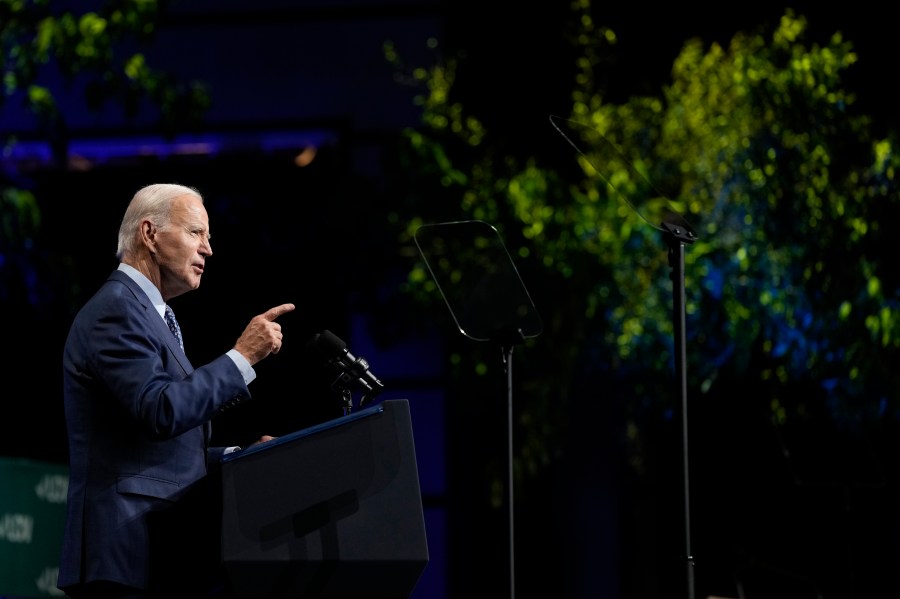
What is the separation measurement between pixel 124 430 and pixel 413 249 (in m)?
2.94

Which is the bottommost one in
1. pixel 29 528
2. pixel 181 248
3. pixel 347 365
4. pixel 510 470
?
pixel 29 528

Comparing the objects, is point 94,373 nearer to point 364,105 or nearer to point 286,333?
point 286,333

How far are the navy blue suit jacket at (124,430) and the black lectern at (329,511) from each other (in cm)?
14

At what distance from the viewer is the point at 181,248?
198 centimetres

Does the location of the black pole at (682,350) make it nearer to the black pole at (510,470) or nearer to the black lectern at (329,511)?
the black pole at (510,470)

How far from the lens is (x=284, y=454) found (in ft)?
5.75

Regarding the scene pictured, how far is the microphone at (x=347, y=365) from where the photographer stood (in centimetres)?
194

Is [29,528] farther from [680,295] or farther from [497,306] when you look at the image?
[680,295]

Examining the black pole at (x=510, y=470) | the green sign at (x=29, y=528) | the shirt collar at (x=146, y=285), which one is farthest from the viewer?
the green sign at (x=29, y=528)

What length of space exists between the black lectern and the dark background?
2.65 m

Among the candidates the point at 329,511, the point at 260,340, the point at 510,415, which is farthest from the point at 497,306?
the point at 329,511

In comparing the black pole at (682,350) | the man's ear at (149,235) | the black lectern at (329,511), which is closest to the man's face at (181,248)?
the man's ear at (149,235)

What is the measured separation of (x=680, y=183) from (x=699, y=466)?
1.33m

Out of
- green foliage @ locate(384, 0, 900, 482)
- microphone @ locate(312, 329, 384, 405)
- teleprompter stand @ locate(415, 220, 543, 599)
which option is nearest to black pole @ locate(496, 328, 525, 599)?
teleprompter stand @ locate(415, 220, 543, 599)
